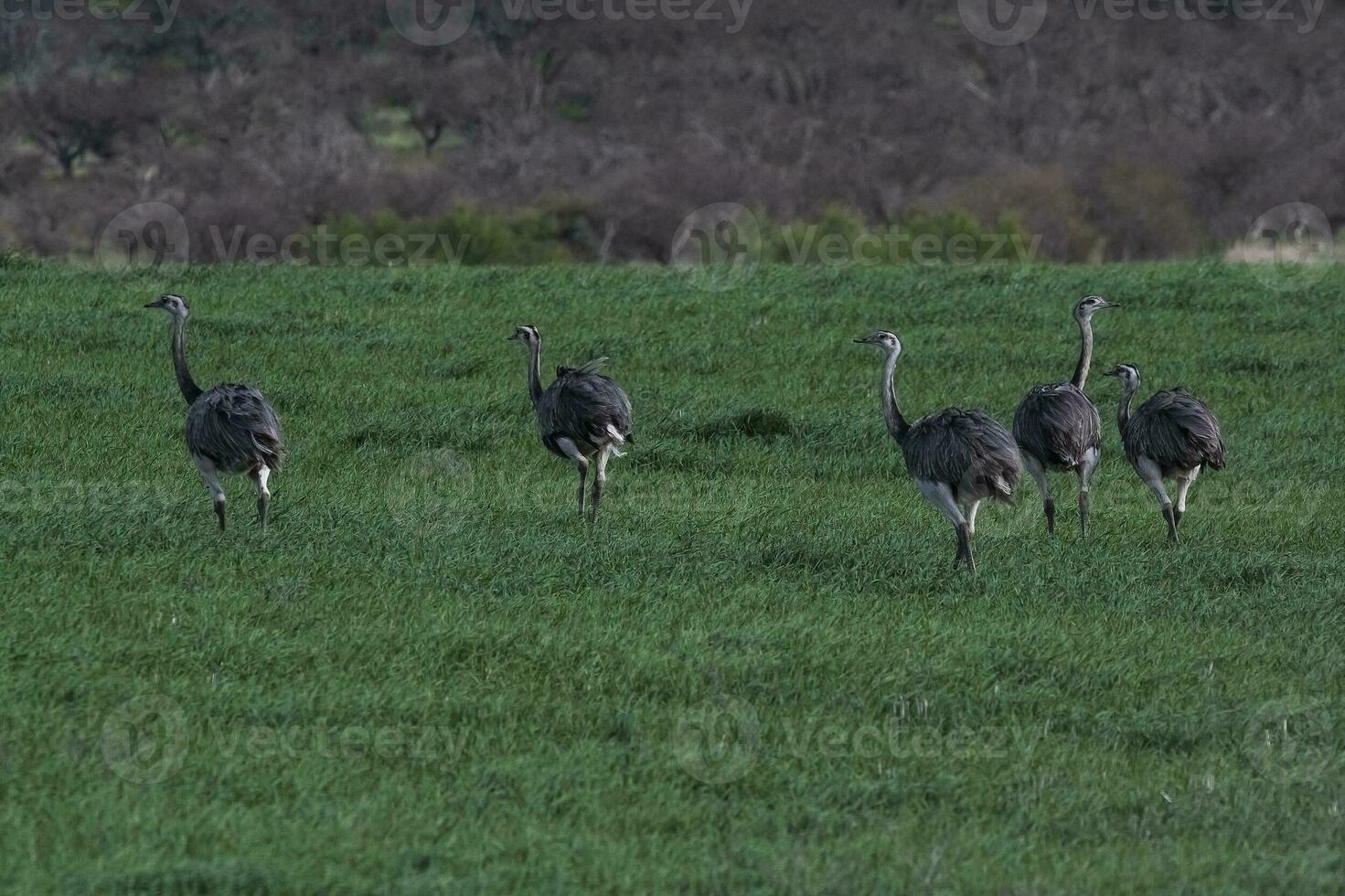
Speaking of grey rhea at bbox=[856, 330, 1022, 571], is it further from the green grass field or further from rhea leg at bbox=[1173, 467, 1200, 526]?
rhea leg at bbox=[1173, 467, 1200, 526]

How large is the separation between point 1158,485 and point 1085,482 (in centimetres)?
61

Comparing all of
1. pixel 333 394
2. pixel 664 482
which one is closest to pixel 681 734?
pixel 664 482

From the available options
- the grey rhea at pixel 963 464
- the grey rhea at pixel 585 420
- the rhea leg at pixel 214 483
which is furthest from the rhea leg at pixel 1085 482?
the rhea leg at pixel 214 483

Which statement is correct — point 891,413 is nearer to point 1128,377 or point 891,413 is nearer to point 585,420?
point 1128,377

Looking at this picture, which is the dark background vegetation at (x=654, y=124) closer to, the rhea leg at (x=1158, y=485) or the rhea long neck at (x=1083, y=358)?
the rhea long neck at (x=1083, y=358)

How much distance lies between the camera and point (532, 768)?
8.62 m

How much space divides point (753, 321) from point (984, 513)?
7592 mm

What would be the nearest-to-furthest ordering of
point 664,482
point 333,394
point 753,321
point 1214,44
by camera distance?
1. point 664,482
2. point 333,394
3. point 753,321
4. point 1214,44

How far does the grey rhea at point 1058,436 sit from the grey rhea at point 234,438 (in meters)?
5.26

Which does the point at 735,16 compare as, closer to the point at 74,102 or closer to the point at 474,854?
the point at 74,102

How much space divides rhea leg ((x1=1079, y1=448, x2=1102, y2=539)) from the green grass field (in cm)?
36

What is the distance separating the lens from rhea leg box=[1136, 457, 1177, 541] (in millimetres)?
14047

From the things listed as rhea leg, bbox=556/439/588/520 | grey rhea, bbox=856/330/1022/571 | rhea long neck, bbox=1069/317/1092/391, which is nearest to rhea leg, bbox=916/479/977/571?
grey rhea, bbox=856/330/1022/571

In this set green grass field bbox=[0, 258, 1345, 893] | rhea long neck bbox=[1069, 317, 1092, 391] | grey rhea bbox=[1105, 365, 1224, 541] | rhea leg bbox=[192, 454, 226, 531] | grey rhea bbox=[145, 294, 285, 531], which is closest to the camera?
green grass field bbox=[0, 258, 1345, 893]
